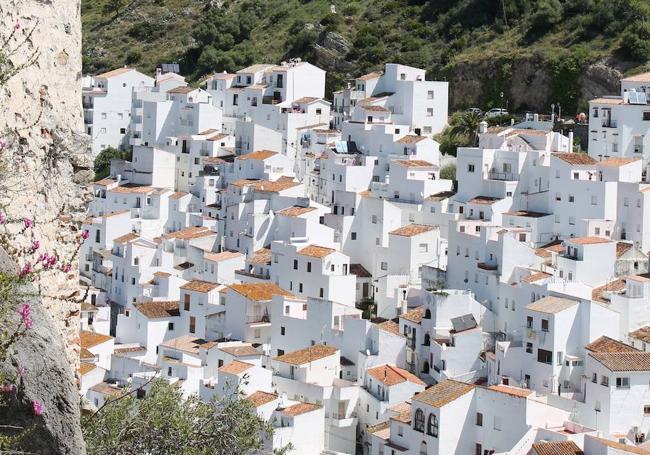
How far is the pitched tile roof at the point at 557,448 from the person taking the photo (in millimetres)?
27422

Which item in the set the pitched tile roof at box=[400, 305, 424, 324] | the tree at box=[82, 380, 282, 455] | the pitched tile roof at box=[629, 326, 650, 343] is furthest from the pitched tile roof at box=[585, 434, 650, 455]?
the tree at box=[82, 380, 282, 455]

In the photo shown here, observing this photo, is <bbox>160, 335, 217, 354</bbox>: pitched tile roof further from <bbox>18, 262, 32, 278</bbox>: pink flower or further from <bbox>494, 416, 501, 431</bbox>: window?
<bbox>18, 262, 32, 278</bbox>: pink flower

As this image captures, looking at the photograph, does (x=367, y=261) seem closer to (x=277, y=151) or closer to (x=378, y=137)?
(x=378, y=137)

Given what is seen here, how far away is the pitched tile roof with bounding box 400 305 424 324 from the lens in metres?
34.7

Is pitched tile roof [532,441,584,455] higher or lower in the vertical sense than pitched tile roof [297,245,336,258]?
lower

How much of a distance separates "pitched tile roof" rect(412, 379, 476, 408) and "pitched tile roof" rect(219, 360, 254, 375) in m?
4.43

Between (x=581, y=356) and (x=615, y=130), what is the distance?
12.3 metres

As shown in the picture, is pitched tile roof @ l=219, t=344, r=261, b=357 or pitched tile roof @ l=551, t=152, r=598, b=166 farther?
pitched tile roof @ l=551, t=152, r=598, b=166

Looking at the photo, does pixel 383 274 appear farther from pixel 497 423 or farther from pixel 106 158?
pixel 106 158

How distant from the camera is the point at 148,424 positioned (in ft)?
38.2

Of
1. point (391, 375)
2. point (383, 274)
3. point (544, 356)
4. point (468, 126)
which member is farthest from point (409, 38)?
point (544, 356)

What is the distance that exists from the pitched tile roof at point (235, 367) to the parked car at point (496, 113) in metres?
17.0

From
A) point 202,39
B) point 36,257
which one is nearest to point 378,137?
point 202,39

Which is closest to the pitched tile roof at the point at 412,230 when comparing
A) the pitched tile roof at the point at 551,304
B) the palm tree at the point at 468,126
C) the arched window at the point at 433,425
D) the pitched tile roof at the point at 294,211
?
the pitched tile roof at the point at 294,211
